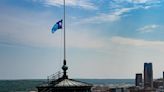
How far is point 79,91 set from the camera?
15062mm

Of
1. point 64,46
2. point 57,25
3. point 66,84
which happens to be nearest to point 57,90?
point 66,84

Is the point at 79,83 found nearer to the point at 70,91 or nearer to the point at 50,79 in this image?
the point at 70,91

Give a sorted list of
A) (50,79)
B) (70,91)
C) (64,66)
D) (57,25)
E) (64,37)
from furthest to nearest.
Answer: (57,25) → (50,79) → (64,37) → (64,66) → (70,91)

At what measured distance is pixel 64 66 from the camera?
1633cm

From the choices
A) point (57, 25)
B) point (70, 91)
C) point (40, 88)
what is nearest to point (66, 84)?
point (70, 91)

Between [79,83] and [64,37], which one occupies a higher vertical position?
[64,37]

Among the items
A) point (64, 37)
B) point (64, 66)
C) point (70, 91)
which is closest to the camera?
point (70, 91)

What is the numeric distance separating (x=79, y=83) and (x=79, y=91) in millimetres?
447

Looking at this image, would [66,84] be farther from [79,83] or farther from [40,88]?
[40,88]

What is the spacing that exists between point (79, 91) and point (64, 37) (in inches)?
128

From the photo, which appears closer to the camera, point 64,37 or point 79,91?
point 79,91

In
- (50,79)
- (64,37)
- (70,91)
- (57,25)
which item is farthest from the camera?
(57,25)

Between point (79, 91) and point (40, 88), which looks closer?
point (79, 91)

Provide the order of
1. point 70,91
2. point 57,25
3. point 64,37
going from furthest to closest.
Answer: point 57,25
point 64,37
point 70,91
